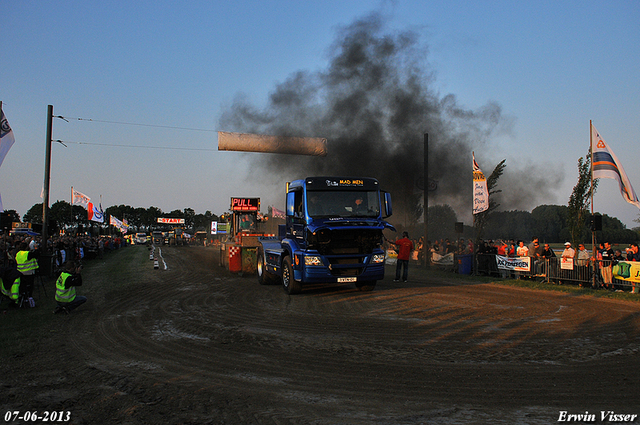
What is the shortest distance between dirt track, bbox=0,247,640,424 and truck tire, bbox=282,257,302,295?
151 centimetres

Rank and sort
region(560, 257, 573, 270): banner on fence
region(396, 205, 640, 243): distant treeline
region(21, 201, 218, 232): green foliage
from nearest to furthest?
region(560, 257, 573, 270): banner on fence, region(396, 205, 640, 243): distant treeline, region(21, 201, 218, 232): green foliage

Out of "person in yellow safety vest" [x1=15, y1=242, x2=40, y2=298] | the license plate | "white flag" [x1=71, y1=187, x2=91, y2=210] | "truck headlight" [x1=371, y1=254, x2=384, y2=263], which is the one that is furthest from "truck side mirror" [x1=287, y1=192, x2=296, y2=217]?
"white flag" [x1=71, y1=187, x2=91, y2=210]

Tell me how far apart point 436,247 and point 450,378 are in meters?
21.2

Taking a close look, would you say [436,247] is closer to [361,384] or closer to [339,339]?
[339,339]

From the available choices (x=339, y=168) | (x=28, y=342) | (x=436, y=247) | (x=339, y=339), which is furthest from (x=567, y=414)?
(x=339, y=168)

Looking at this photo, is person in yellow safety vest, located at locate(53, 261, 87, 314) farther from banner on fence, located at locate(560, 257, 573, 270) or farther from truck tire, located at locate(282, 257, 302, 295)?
banner on fence, located at locate(560, 257, 573, 270)

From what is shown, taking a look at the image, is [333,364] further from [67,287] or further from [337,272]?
[67,287]

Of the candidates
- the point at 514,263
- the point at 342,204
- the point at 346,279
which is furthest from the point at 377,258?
the point at 514,263

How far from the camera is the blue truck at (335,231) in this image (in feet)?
38.3

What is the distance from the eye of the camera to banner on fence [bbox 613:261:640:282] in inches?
520

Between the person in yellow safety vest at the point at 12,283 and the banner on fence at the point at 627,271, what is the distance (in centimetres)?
1667

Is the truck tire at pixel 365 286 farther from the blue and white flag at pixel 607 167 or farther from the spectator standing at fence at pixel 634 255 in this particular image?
the blue and white flag at pixel 607 167

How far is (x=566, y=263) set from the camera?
15.6 meters

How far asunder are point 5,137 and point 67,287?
22.9 feet
